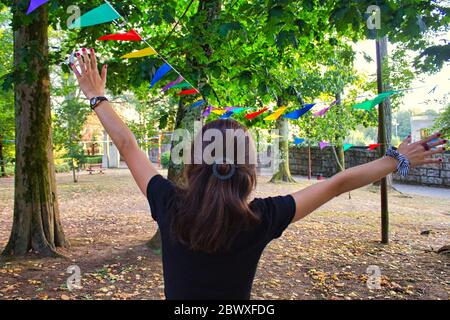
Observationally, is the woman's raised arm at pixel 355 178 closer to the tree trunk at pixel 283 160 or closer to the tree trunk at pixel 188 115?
the tree trunk at pixel 188 115

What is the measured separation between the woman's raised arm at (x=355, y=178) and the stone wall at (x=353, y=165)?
1397 cm

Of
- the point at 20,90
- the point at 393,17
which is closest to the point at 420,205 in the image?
the point at 393,17

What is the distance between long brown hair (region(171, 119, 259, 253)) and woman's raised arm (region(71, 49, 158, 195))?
271 mm

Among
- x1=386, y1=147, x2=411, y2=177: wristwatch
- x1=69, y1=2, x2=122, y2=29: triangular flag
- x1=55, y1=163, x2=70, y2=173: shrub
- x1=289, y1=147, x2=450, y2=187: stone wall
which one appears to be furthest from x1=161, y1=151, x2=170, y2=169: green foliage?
x1=386, y1=147, x2=411, y2=177: wristwatch

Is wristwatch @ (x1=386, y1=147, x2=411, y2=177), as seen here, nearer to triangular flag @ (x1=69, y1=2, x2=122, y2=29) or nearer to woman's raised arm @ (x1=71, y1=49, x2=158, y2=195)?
woman's raised arm @ (x1=71, y1=49, x2=158, y2=195)

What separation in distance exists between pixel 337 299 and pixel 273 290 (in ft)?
2.52

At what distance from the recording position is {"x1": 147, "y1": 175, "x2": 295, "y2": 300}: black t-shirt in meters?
1.41

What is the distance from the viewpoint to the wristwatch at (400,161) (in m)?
1.58

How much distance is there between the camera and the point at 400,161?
5.27 ft

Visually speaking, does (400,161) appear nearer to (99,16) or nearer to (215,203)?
(215,203)

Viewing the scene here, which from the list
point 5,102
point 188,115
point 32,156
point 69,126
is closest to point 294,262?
point 188,115

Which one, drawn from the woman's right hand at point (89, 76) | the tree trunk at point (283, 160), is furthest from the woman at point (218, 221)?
the tree trunk at point (283, 160)

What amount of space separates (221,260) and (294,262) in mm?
4742

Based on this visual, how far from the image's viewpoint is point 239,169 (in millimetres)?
1444
